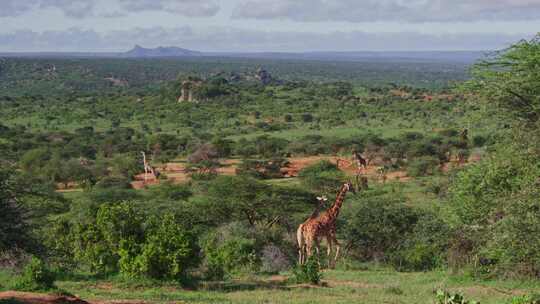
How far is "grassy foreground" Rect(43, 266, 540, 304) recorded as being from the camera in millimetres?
11117

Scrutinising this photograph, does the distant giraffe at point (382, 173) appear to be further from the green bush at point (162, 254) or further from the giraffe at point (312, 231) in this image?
the green bush at point (162, 254)

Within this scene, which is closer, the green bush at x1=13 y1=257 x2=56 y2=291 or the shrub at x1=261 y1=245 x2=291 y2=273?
the green bush at x1=13 y1=257 x2=56 y2=291

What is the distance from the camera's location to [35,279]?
10.9 m

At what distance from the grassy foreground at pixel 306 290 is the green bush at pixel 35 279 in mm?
594

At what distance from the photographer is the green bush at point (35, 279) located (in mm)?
10820

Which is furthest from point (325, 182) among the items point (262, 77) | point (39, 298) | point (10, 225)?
point (262, 77)

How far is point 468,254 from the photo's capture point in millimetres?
14984

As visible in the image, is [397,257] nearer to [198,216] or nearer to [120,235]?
[198,216]

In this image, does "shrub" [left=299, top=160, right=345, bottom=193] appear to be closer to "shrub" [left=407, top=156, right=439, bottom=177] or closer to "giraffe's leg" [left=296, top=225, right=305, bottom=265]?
"shrub" [left=407, top=156, right=439, bottom=177]

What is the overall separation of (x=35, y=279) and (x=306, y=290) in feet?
14.2

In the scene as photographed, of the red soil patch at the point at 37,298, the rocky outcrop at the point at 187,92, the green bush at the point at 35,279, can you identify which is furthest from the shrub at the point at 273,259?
the rocky outcrop at the point at 187,92

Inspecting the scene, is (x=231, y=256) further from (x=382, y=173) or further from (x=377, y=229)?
(x=382, y=173)

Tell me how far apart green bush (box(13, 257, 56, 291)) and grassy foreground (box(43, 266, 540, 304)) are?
594 millimetres

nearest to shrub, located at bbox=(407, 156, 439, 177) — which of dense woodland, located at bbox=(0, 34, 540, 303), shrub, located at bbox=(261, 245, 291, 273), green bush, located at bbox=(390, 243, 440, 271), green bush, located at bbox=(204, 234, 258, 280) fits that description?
dense woodland, located at bbox=(0, 34, 540, 303)
